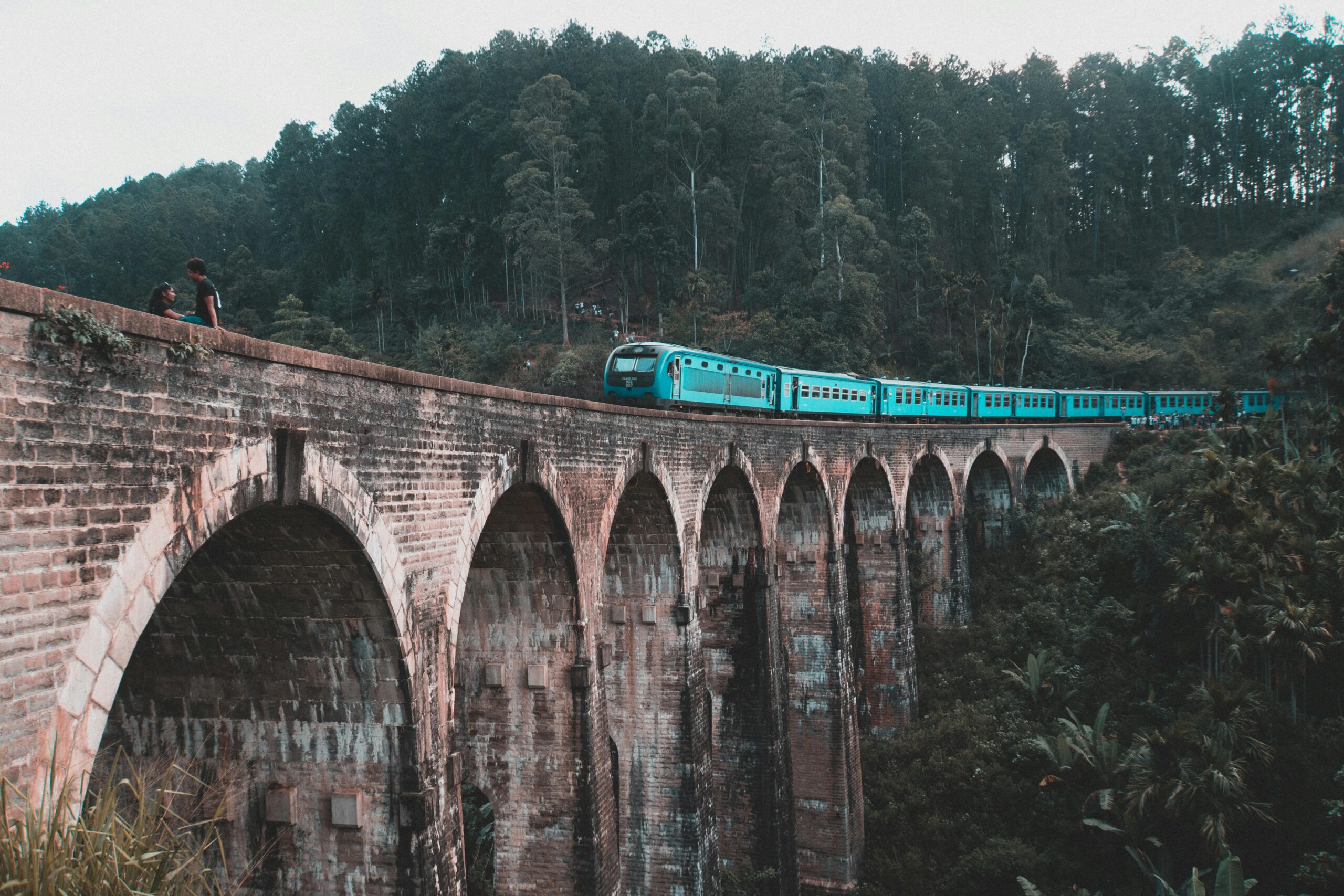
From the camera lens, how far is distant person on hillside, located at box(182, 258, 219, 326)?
665 centimetres

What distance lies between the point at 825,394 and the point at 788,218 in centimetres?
2856

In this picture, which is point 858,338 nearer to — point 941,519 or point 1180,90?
point 941,519

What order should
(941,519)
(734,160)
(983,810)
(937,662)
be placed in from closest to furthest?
(983,810) → (937,662) → (941,519) → (734,160)

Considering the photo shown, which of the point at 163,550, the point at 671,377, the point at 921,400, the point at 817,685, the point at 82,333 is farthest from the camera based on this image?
the point at 921,400

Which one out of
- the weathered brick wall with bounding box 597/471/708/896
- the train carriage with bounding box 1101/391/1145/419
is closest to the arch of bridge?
the weathered brick wall with bounding box 597/471/708/896

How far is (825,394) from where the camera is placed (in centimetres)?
2389

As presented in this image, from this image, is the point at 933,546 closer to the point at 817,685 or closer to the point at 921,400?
the point at 921,400

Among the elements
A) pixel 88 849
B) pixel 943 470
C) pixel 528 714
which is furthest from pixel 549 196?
pixel 88 849

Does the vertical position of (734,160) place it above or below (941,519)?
above

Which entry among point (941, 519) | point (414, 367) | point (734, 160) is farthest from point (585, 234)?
point (941, 519)

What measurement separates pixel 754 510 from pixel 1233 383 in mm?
36453

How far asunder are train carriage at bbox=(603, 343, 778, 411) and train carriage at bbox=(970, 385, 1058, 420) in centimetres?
1512

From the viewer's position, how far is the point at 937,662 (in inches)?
1083

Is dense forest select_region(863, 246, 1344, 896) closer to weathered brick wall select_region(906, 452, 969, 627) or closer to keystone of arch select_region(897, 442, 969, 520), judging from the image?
weathered brick wall select_region(906, 452, 969, 627)
